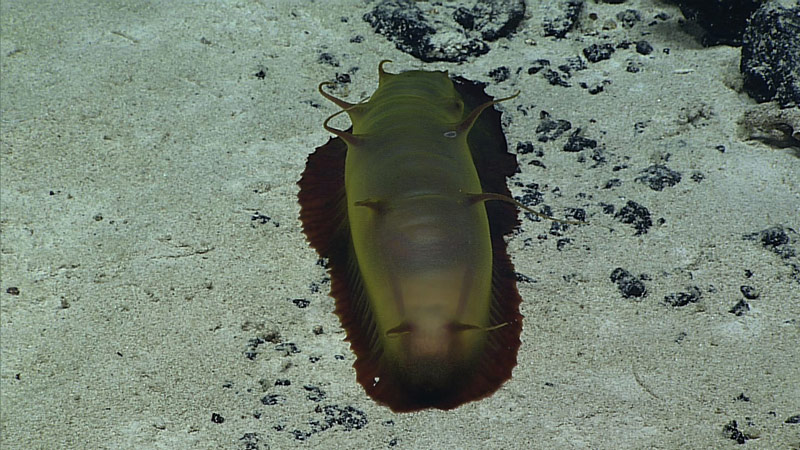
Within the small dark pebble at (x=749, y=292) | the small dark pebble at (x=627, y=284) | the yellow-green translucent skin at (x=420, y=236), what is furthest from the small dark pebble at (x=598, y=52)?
the small dark pebble at (x=749, y=292)

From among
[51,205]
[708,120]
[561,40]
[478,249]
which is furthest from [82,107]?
[708,120]

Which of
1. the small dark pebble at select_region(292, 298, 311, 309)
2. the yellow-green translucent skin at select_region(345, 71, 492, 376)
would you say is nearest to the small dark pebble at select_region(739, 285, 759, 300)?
the yellow-green translucent skin at select_region(345, 71, 492, 376)

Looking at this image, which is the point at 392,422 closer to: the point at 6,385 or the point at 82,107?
the point at 6,385

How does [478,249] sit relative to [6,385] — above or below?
above

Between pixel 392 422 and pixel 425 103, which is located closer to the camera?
pixel 392 422

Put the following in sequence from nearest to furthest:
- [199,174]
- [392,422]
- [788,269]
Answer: [392,422], [788,269], [199,174]

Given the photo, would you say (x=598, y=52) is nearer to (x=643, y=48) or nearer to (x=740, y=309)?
(x=643, y=48)

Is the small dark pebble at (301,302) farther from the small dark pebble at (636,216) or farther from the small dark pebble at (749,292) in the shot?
the small dark pebble at (749,292)
